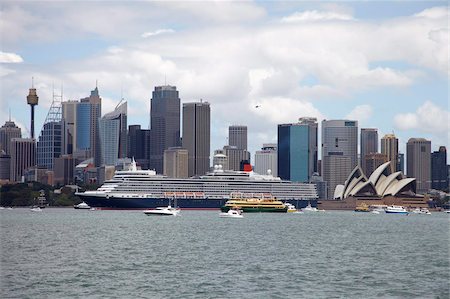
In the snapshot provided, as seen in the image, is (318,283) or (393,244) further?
(393,244)

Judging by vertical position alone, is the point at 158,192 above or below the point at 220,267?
above

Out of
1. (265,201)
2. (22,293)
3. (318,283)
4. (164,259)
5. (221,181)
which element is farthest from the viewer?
(221,181)

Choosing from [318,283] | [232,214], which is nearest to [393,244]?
[318,283]

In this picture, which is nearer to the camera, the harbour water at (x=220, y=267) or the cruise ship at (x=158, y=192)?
the harbour water at (x=220, y=267)

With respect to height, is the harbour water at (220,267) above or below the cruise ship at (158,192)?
below

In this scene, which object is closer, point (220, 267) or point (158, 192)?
point (220, 267)

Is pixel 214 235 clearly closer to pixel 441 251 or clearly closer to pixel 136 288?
pixel 441 251

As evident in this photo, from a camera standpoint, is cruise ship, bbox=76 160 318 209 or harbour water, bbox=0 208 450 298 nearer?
harbour water, bbox=0 208 450 298

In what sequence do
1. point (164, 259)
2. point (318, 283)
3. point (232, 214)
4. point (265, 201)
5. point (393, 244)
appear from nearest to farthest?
point (318, 283), point (164, 259), point (393, 244), point (232, 214), point (265, 201)

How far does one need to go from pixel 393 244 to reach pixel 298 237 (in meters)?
8.98

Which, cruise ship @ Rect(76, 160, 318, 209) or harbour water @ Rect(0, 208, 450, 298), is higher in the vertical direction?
cruise ship @ Rect(76, 160, 318, 209)

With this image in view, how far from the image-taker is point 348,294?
1508 inches

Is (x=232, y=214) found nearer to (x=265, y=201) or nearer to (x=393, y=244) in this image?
(x=265, y=201)

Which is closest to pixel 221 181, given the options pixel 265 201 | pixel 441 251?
pixel 265 201
